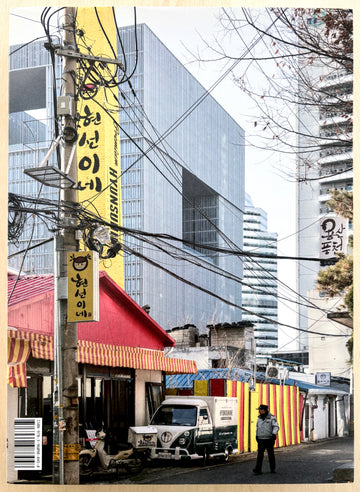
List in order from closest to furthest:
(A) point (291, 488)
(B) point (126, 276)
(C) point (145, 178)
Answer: (A) point (291, 488) → (C) point (145, 178) → (B) point (126, 276)

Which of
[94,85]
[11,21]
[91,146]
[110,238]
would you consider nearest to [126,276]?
[110,238]

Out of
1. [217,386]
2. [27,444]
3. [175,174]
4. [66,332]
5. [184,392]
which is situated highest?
[175,174]

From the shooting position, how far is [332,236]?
9.24 metres

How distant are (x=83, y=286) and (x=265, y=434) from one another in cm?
242

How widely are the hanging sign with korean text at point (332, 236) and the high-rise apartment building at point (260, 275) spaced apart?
0.58 m

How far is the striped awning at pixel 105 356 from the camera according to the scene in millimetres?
9211

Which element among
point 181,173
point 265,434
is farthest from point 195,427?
point 181,173

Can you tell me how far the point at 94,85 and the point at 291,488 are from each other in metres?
4.58

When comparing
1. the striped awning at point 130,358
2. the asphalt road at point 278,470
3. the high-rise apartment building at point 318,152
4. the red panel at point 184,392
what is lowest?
the asphalt road at point 278,470

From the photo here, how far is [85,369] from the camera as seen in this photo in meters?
10.9

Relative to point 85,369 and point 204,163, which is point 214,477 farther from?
point 204,163

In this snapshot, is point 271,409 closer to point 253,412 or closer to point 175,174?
point 253,412

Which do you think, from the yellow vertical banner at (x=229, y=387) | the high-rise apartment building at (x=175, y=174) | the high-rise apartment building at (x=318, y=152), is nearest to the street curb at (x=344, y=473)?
the high-rise apartment building at (x=318, y=152)

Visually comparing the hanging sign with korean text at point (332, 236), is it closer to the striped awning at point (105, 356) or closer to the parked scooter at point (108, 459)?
the parked scooter at point (108, 459)
